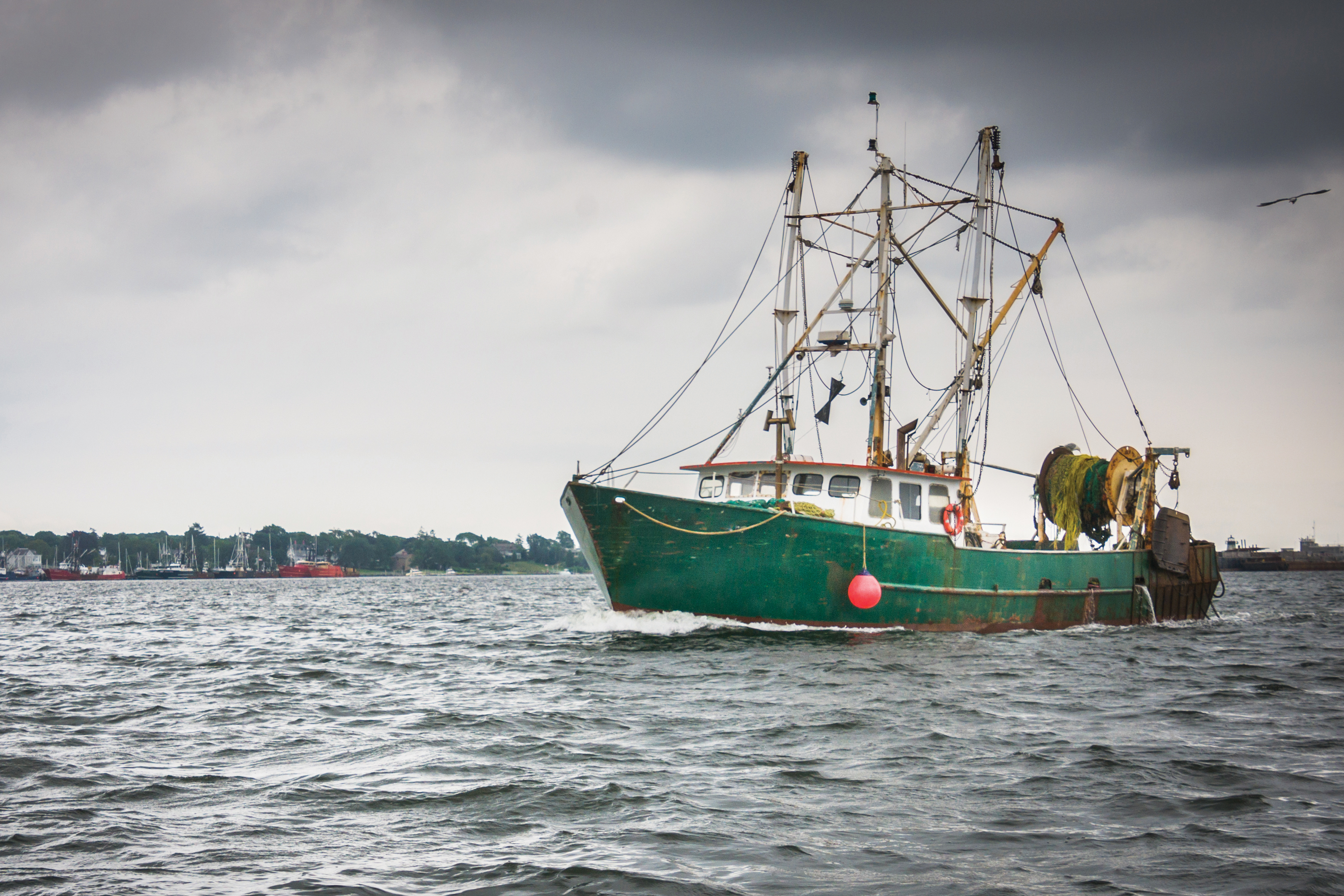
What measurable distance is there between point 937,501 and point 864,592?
162 inches

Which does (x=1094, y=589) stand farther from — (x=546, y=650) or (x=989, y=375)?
(x=546, y=650)

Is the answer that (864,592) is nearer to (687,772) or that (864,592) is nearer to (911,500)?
(911,500)

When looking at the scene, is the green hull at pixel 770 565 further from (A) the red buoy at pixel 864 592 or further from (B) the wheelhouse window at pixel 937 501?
(B) the wheelhouse window at pixel 937 501

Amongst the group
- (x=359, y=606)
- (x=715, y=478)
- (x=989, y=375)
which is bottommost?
(x=359, y=606)

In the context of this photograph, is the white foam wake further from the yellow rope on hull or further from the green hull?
the yellow rope on hull

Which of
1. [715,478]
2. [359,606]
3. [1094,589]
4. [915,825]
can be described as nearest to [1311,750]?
[915,825]

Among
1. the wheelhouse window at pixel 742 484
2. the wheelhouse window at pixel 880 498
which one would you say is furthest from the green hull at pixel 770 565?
the wheelhouse window at pixel 742 484

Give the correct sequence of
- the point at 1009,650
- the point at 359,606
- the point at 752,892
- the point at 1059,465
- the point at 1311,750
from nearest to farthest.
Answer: the point at 752,892
the point at 1311,750
the point at 1009,650
the point at 1059,465
the point at 359,606

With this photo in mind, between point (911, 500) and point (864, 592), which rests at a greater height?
point (911, 500)

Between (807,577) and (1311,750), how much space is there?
10566 millimetres

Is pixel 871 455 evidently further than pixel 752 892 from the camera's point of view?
Yes

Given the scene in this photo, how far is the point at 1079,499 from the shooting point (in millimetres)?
25406

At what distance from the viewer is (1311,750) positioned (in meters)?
9.10

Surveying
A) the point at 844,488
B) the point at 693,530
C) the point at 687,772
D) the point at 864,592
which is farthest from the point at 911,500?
the point at 687,772
